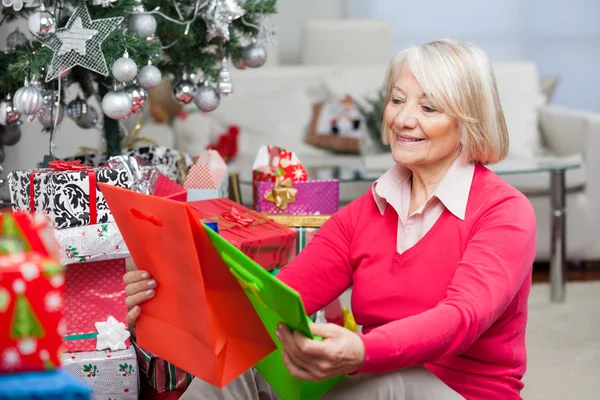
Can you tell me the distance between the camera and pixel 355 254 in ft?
5.21

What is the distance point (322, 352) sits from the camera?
46.9 inches

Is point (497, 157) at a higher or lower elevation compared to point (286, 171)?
higher

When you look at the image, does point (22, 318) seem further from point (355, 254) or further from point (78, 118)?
point (78, 118)

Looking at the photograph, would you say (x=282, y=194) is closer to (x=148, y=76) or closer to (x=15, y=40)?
(x=148, y=76)

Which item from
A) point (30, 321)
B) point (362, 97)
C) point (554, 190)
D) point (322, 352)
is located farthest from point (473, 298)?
point (362, 97)

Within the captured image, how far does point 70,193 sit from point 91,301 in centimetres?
27

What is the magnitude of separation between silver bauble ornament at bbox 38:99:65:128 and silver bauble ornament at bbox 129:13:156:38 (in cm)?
27

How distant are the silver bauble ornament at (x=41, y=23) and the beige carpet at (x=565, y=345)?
1.51m

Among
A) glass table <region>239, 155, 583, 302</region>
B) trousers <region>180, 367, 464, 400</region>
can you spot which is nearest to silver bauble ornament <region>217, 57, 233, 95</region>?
glass table <region>239, 155, 583, 302</region>

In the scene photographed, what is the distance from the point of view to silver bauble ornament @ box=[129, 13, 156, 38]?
2.08m

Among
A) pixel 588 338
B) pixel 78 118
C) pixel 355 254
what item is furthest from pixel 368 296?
pixel 588 338

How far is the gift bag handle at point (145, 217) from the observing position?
134 centimetres

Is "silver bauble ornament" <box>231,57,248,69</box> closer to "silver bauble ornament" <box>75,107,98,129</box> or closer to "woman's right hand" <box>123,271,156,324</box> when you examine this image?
"silver bauble ornament" <box>75,107,98,129</box>

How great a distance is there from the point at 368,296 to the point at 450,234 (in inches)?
7.3
